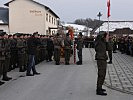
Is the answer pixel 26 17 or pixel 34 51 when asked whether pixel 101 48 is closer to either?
pixel 34 51

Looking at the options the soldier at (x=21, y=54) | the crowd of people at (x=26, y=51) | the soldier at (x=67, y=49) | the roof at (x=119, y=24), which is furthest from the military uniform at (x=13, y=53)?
the roof at (x=119, y=24)

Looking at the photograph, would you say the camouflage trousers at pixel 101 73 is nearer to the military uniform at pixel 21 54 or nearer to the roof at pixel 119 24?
the military uniform at pixel 21 54

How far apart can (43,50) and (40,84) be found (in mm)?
9714

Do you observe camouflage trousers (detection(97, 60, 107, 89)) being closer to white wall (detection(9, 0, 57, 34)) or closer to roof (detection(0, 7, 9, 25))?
white wall (detection(9, 0, 57, 34))

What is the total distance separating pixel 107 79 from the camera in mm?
11602

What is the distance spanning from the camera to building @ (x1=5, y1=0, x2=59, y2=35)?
4812cm

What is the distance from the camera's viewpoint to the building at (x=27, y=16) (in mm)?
48125

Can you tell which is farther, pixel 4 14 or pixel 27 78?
pixel 4 14

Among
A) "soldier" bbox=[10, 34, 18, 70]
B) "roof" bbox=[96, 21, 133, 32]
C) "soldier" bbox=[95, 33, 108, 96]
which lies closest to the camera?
"soldier" bbox=[95, 33, 108, 96]

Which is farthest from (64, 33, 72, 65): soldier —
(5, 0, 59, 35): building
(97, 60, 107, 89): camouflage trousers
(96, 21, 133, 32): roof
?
(96, 21, 133, 32): roof

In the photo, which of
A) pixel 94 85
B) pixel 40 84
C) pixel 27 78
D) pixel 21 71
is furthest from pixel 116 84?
pixel 21 71

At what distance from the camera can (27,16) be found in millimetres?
48750

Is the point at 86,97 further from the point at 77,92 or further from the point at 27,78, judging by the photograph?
the point at 27,78

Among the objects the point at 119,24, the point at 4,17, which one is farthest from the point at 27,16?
the point at 119,24
